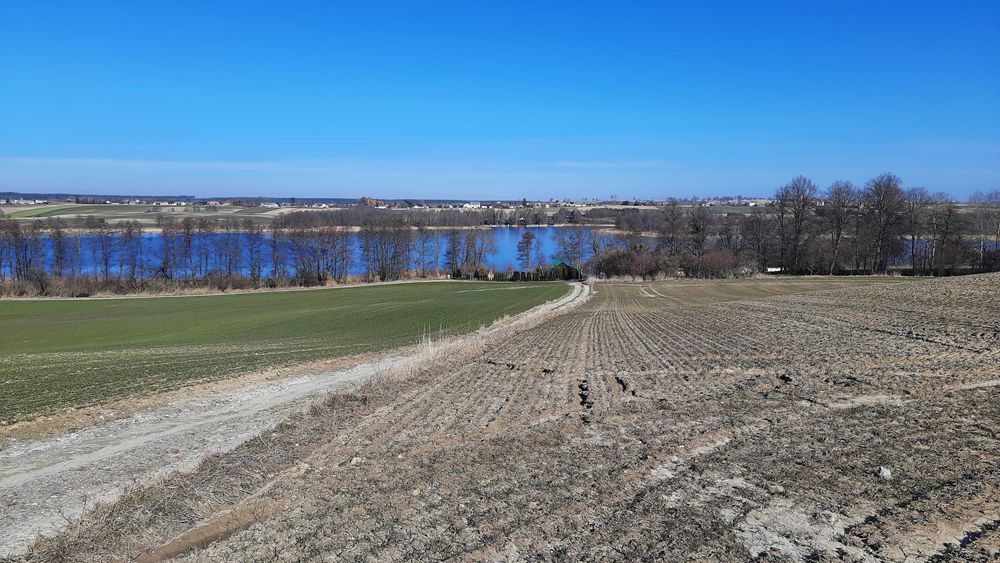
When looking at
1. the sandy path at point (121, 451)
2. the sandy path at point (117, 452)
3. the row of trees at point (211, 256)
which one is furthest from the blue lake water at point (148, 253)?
the sandy path at point (117, 452)

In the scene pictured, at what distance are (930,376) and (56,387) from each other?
23.5 metres

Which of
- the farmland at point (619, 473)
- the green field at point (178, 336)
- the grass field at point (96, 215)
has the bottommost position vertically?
the green field at point (178, 336)

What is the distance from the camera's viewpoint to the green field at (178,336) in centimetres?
1773

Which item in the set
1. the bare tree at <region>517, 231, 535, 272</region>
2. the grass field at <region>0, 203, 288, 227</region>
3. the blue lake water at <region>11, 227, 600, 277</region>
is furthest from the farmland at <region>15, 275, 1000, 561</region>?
the grass field at <region>0, 203, 288, 227</region>

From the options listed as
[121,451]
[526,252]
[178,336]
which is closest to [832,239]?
[526,252]

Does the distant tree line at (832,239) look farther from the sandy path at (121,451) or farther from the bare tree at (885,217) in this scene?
the sandy path at (121,451)

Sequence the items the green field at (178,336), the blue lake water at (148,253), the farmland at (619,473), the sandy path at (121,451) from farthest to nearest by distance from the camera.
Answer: the blue lake water at (148,253), the green field at (178,336), the sandy path at (121,451), the farmland at (619,473)

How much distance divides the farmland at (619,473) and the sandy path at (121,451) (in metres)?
1.33

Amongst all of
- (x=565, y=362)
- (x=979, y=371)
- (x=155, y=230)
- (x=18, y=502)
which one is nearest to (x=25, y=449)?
(x=18, y=502)

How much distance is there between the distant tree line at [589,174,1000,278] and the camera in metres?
75.9

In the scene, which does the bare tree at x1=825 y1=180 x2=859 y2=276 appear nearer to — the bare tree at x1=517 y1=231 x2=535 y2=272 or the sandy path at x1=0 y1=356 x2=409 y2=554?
the bare tree at x1=517 y1=231 x2=535 y2=272

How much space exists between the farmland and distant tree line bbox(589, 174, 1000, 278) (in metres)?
70.3

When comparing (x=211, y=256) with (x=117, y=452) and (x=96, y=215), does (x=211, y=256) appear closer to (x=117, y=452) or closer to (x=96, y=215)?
(x=96, y=215)

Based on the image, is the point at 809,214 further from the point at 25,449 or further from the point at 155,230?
the point at 155,230
